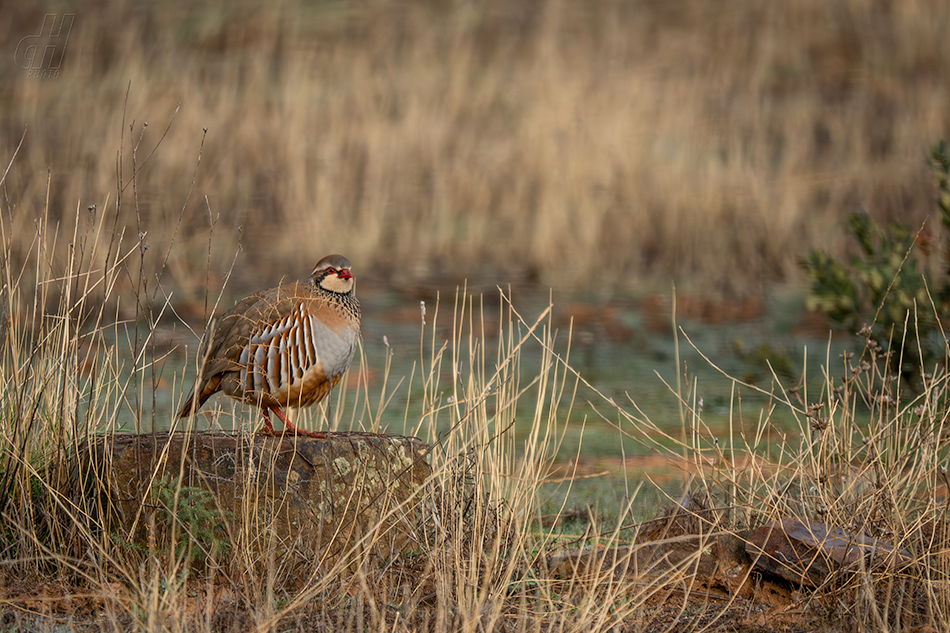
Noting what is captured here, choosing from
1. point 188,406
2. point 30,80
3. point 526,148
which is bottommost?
point 188,406

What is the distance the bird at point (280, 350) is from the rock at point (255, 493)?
0.17m

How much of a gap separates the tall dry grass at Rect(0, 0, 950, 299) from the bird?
7.07 meters

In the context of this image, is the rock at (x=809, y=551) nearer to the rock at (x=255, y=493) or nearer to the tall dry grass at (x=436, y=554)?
the tall dry grass at (x=436, y=554)

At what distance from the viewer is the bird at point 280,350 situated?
424cm

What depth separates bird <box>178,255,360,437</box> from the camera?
13.9 ft

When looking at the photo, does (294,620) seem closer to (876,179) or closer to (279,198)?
(279,198)

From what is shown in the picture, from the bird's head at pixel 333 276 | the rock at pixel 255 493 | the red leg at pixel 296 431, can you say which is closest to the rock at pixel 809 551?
the rock at pixel 255 493

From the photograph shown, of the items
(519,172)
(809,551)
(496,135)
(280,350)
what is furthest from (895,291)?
(496,135)

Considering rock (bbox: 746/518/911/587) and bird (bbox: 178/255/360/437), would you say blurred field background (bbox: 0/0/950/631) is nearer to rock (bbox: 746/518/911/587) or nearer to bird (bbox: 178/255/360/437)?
rock (bbox: 746/518/911/587)

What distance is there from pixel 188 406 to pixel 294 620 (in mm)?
1112

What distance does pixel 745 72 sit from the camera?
18734 mm

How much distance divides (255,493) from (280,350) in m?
0.51

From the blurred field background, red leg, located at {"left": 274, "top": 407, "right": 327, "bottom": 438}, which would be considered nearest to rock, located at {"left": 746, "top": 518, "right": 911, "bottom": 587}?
the blurred field background

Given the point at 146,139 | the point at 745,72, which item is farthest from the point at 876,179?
the point at 146,139
